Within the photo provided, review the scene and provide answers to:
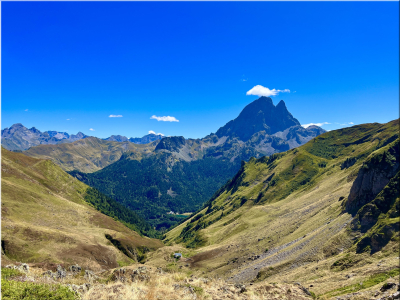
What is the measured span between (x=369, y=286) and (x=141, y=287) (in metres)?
29.4

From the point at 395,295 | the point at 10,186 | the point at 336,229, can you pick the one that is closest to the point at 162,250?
the point at 336,229

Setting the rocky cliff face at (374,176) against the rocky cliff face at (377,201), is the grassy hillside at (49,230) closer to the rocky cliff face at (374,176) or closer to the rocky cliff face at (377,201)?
the rocky cliff face at (377,201)

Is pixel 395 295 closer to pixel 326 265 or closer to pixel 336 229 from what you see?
pixel 326 265

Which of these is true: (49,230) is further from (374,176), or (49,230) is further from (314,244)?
(374,176)

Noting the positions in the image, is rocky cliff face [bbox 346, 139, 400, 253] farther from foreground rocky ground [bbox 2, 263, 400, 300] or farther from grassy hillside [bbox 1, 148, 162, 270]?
grassy hillside [bbox 1, 148, 162, 270]

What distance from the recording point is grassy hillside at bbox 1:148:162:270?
262 ft

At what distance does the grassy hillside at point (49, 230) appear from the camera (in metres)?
79.9

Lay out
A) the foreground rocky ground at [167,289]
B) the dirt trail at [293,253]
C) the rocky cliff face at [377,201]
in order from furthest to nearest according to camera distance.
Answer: the dirt trail at [293,253], the rocky cliff face at [377,201], the foreground rocky ground at [167,289]

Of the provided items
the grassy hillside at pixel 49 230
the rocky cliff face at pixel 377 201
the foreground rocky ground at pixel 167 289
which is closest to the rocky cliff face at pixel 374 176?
the rocky cliff face at pixel 377 201

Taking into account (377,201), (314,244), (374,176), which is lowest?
(314,244)

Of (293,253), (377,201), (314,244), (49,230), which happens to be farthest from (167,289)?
(49,230)

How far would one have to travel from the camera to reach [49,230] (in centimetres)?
9319

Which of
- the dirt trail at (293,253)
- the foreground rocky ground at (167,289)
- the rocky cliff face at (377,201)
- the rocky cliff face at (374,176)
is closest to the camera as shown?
the foreground rocky ground at (167,289)

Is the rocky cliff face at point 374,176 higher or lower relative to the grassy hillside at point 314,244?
higher
